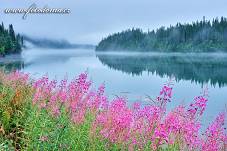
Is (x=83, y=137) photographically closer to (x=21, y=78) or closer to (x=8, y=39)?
(x=21, y=78)

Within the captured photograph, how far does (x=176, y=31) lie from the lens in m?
198

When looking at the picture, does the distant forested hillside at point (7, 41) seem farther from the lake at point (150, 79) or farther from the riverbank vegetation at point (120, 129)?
the riverbank vegetation at point (120, 129)

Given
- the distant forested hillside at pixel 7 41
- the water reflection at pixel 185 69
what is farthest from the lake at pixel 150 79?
the distant forested hillside at pixel 7 41

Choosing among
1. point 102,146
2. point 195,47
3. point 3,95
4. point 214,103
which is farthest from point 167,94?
point 195,47

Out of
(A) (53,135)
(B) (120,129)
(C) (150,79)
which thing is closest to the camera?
(B) (120,129)

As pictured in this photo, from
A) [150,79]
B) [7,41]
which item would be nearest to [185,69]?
[150,79]

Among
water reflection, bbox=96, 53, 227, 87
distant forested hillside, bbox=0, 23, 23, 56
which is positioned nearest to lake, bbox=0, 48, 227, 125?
water reflection, bbox=96, 53, 227, 87

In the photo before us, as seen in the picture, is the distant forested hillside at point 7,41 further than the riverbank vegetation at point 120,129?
Yes

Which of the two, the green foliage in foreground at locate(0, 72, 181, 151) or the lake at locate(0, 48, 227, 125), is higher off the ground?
the green foliage in foreground at locate(0, 72, 181, 151)

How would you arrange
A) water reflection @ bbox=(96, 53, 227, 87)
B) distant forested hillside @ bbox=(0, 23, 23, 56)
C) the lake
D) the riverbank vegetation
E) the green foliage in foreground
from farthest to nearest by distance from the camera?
distant forested hillside @ bbox=(0, 23, 23, 56), water reflection @ bbox=(96, 53, 227, 87), the lake, the green foliage in foreground, the riverbank vegetation

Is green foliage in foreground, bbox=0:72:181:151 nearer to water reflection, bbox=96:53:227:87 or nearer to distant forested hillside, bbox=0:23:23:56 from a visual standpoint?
water reflection, bbox=96:53:227:87

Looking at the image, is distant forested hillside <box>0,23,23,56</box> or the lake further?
distant forested hillside <box>0,23,23,56</box>

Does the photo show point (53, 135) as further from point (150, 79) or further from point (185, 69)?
point (185, 69)

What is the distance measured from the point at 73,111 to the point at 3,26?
117 meters
